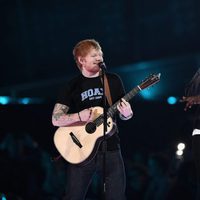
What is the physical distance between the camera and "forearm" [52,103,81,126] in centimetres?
520

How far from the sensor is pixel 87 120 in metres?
5.14

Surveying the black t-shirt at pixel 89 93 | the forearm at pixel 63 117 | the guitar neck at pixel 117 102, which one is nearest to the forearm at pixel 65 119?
the forearm at pixel 63 117

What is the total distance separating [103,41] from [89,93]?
4.72 metres

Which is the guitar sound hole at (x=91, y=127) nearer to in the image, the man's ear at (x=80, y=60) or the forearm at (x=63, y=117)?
the forearm at (x=63, y=117)

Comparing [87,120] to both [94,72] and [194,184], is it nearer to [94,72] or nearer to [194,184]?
[94,72]

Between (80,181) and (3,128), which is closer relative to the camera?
(80,181)

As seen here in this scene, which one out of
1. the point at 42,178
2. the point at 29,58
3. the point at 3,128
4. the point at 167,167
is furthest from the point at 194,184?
the point at 29,58

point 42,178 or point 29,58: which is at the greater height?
point 29,58

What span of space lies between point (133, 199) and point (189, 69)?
273cm

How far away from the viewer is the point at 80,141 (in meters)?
5.21

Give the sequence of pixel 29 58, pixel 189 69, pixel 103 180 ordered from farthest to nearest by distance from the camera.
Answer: pixel 29 58 → pixel 189 69 → pixel 103 180

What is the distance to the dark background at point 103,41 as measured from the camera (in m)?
9.35

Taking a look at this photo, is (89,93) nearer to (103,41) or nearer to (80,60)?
(80,60)

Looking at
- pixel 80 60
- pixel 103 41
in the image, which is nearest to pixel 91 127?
pixel 80 60
